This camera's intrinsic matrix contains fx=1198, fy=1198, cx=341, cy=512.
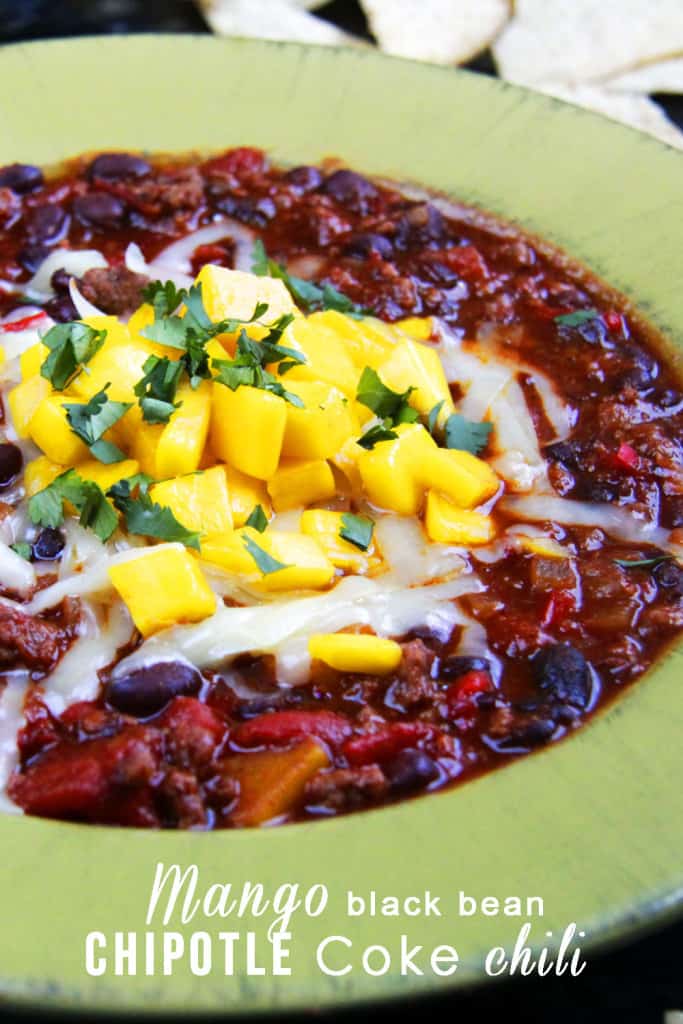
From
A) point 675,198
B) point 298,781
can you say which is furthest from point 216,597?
point 675,198

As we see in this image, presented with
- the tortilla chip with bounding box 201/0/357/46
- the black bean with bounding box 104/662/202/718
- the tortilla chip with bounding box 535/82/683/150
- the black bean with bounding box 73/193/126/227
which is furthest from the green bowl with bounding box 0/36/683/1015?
the tortilla chip with bounding box 201/0/357/46

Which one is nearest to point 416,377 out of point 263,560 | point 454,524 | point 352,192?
point 454,524

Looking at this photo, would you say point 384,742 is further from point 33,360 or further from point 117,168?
point 117,168

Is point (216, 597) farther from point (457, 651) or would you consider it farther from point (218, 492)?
point (457, 651)

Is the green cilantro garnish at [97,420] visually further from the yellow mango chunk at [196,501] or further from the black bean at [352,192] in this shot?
the black bean at [352,192]

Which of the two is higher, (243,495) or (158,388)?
(158,388)

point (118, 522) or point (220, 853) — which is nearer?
point (220, 853)

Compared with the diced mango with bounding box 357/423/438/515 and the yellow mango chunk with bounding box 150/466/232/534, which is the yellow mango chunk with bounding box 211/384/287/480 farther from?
the diced mango with bounding box 357/423/438/515
